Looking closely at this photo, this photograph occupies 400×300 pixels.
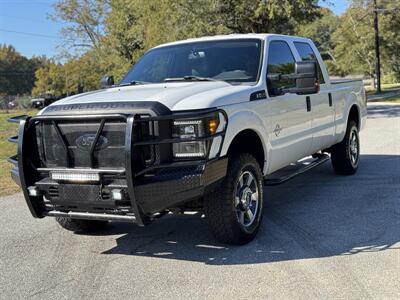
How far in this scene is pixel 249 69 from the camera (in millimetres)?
5809

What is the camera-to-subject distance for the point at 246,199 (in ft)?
17.3

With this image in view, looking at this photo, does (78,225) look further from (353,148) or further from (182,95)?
(353,148)

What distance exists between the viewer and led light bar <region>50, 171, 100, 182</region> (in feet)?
14.8

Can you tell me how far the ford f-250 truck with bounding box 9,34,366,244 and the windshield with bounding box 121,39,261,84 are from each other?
1 cm

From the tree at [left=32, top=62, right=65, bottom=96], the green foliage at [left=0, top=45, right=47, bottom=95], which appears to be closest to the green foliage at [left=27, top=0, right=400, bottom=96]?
the tree at [left=32, top=62, right=65, bottom=96]

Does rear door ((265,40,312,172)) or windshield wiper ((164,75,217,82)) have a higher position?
windshield wiper ((164,75,217,82))

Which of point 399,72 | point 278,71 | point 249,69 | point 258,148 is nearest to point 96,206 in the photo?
point 258,148

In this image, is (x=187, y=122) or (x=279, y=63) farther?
(x=279, y=63)

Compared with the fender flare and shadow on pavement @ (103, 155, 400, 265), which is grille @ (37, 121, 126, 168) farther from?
shadow on pavement @ (103, 155, 400, 265)

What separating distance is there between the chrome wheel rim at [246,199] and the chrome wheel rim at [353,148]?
3573 millimetres

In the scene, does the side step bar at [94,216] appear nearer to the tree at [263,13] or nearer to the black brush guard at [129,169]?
the black brush guard at [129,169]

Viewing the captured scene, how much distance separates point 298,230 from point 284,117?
130cm

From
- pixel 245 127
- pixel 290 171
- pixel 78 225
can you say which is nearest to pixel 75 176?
pixel 78 225

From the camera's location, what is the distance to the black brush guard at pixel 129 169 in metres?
4.30
